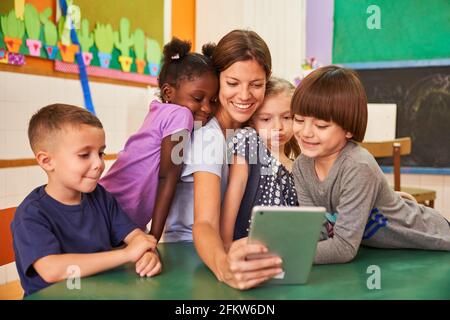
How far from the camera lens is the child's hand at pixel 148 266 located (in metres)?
1.04

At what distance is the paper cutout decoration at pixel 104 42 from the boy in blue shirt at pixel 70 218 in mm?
2359

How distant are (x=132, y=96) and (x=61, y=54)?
86 centimetres

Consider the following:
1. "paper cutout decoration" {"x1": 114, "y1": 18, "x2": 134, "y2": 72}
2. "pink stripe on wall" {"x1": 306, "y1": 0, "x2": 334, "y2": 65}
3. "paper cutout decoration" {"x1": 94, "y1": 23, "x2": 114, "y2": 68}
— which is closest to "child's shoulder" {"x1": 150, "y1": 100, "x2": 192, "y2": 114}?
"paper cutout decoration" {"x1": 94, "y1": 23, "x2": 114, "y2": 68}

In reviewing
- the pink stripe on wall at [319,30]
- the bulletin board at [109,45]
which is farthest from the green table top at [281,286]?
the pink stripe on wall at [319,30]

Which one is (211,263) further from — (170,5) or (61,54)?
(170,5)

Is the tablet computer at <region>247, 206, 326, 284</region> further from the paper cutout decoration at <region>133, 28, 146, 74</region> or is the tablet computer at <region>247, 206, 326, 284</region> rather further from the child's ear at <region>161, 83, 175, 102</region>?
the paper cutout decoration at <region>133, 28, 146, 74</region>

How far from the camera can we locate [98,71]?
352 cm

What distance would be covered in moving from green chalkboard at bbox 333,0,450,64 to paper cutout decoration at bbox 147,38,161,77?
170 cm

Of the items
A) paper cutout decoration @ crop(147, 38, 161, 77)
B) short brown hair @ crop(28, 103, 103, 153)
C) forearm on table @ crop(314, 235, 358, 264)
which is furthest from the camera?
paper cutout decoration @ crop(147, 38, 161, 77)

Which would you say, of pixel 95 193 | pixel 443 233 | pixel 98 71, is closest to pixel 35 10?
pixel 98 71

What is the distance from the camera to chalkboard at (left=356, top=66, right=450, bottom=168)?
4.53m

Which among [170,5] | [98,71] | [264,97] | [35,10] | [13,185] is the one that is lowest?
[13,185]

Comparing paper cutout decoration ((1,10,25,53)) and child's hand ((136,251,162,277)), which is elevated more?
paper cutout decoration ((1,10,25,53))

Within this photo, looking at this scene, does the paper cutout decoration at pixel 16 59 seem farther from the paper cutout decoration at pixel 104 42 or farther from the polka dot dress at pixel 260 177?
the polka dot dress at pixel 260 177
